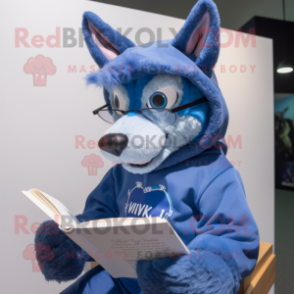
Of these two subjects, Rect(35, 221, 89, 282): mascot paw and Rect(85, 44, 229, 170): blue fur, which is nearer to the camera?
Rect(85, 44, 229, 170): blue fur

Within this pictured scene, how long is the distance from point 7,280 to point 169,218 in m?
0.81

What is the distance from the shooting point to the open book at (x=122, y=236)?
505 mm

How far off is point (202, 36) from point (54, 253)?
29.6 inches

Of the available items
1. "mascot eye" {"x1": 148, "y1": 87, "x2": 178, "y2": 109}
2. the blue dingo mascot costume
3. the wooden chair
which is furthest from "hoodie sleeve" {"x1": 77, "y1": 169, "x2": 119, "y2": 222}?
the wooden chair

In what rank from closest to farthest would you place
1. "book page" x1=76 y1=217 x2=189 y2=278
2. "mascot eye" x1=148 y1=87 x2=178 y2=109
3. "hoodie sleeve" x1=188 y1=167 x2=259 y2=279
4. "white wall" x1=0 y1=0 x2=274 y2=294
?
"book page" x1=76 y1=217 x2=189 y2=278 → "hoodie sleeve" x1=188 y1=167 x2=259 y2=279 → "mascot eye" x1=148 y1=87 x2=178 y2=109 → "white wall" x1=0 y1=0 x2=274 y2=294

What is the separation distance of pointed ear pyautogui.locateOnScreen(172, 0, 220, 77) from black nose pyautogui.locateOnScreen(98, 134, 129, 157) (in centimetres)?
31

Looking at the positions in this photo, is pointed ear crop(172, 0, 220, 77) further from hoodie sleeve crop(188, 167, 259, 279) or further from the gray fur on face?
hoodie sleeve crop(188, 167, 259, 279)

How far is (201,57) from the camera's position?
733 mm

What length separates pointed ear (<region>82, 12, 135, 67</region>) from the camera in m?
0.82

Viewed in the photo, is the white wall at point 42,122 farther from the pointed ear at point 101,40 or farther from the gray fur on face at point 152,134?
the gray fur on face at point 152,134

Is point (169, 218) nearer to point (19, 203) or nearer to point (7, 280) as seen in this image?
point (19, 203)

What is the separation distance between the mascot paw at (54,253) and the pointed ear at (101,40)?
0.54 meters

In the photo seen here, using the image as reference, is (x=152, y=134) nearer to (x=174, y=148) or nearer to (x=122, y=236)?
(x=174, y=148)

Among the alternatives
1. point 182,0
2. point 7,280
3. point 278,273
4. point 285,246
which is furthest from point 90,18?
point 285,246
